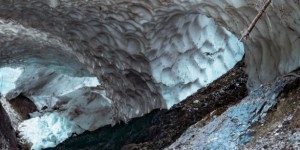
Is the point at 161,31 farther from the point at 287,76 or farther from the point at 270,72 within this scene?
the point at 287,76

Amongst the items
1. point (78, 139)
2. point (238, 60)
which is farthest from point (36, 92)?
point (238, 60)

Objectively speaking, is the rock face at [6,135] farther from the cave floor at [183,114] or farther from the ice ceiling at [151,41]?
the cave floor at [183,114]

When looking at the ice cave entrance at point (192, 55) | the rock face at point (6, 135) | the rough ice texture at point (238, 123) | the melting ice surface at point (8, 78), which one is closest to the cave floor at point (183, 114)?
the ice cave entrance at point (192, 55)

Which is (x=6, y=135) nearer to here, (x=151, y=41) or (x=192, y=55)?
(x=151, y=41)

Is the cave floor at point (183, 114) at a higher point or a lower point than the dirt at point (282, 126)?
lower

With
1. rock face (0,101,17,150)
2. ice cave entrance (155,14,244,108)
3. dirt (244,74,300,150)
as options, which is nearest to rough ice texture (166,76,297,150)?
dirt (244,74,300,150)

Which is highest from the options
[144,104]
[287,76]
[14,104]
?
[287,76]

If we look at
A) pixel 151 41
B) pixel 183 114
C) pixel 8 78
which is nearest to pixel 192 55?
pixel 151 41
